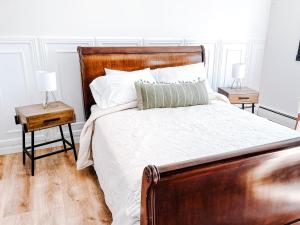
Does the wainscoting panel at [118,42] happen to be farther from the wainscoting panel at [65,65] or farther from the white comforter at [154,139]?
the white comforter at [154,139]

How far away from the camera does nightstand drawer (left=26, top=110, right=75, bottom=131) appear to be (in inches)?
89.4

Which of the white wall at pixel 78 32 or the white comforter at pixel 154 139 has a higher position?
the white wall at pixel 78 32

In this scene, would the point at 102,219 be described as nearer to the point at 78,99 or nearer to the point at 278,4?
the point at 78,99

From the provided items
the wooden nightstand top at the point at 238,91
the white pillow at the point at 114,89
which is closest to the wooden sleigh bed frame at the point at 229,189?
the white pillow at the point at 114,89

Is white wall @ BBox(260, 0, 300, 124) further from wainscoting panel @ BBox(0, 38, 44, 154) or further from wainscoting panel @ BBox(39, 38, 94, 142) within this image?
wainscoting panel @ BBox(0, 38, 44, 154)

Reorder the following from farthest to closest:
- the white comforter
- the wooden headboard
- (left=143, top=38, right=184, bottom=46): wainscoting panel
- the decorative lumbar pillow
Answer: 1. (left=143, top=38, right=184, bottom=46): wainscoting panel
2. the wooden headboard
3. the decorative lumbar pillow
4. the white comforter

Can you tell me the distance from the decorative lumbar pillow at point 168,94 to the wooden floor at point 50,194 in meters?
0.92

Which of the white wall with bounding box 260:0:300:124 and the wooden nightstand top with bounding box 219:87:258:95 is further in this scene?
the white wall with bounding box 260:0:300:124

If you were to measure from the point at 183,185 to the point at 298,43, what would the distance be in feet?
10.8

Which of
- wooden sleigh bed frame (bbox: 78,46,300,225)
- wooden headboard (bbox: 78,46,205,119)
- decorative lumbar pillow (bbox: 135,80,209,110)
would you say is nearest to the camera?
wooden sleigh bed frame (bbox: 78,46,300,225)

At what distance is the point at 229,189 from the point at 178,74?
1.72 meters

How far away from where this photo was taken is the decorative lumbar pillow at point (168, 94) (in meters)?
2.38

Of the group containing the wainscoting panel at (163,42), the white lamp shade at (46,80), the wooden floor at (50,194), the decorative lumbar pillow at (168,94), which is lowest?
the wooden floor at (50,194)

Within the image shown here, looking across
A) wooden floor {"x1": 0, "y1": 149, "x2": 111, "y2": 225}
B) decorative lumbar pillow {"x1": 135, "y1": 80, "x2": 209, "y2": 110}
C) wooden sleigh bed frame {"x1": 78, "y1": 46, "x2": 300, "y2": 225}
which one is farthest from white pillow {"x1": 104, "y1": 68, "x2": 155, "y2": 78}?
wooden sleigh bed frame {"x1": 78, "y1": 46, "x2": 300, "y2": 225}
